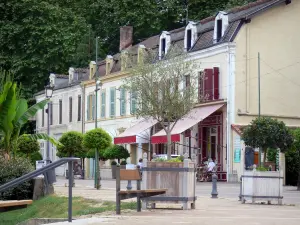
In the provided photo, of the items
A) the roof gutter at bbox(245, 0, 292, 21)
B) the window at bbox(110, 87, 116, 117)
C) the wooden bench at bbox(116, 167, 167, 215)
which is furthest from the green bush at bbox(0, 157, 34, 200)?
the window at bbox(110, 87, 116, 117)

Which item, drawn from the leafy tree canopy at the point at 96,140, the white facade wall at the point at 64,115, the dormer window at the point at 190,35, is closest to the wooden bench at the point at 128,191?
the leafy tree canopy at the point at 96,140

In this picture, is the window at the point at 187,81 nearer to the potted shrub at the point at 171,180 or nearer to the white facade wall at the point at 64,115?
the white facade wall at the point at 64,115

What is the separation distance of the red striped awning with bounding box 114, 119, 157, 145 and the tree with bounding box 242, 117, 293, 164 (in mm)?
19794

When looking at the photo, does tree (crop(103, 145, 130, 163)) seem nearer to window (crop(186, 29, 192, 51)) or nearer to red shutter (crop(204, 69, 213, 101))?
window (crop(186, 29, 192, 51))

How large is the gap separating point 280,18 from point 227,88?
4.82 meters

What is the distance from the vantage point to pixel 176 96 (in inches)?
1548

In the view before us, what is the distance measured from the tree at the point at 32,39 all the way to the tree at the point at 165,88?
20.2 metres

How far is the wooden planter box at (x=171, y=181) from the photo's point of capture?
58.4ft

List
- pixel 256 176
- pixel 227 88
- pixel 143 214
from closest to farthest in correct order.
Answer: pixel 143 214 → pixel 256 176 → pixel 227 88

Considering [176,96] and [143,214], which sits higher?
[176,96]

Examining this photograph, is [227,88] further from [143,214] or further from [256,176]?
[143,214]

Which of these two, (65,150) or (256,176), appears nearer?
(256,176)

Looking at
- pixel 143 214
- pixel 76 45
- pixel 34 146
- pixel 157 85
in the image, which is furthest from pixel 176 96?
pixel 76 45

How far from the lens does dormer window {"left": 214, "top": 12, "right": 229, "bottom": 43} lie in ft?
145
